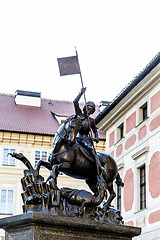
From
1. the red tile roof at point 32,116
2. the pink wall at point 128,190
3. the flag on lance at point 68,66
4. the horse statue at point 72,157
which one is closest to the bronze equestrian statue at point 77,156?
the horse statue at point 72,157

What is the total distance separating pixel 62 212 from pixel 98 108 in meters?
36.9

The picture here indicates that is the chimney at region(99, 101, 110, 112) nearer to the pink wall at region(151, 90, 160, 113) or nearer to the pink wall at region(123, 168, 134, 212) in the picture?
the pink wall at region(123, 168, 134, 212)

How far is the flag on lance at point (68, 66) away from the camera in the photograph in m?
8.04

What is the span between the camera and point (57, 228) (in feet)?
22.0

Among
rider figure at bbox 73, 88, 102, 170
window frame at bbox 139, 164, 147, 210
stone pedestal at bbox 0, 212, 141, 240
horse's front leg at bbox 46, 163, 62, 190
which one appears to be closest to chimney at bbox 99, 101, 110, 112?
window frame at bbox 139, 164, 147, 210

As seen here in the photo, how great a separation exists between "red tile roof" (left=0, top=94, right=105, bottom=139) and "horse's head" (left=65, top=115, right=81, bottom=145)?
2867 cm

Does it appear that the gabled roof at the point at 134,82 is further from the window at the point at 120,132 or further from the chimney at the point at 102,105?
the chimney at the point at 102,105

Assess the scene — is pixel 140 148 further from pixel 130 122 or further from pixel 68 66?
pixel 68 66

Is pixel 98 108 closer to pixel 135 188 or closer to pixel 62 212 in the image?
pixel 135 188

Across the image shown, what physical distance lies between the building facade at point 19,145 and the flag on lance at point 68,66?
1073 inches

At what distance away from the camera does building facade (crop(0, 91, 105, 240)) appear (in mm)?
35156

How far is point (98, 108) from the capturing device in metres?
43.7

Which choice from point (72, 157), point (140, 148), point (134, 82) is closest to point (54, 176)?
point (72, 157)

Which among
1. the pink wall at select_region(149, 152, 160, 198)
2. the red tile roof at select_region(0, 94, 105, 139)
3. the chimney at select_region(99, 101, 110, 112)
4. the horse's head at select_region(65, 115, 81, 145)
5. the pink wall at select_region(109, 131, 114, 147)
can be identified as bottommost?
the horse's head at select_region(65, 115, 81, 145)
